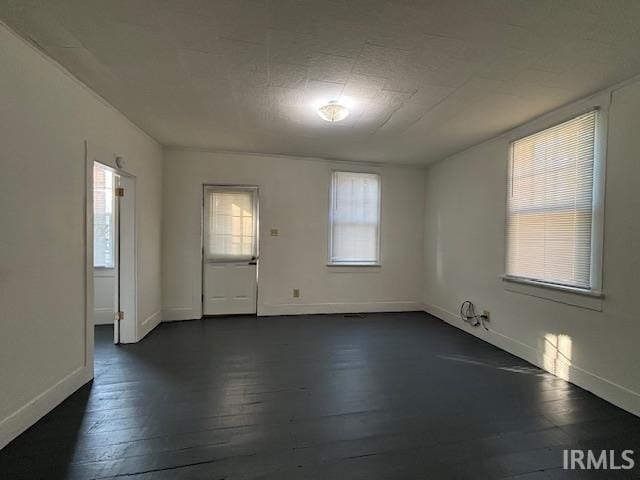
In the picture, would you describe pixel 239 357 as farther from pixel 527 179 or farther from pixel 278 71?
pixel 527 179

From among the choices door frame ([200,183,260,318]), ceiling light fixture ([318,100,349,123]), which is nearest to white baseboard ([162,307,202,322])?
door frame ([200,183,260,318])

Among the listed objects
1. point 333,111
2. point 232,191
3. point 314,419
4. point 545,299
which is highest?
point 333,111

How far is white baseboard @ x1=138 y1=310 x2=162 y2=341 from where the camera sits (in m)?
3.69

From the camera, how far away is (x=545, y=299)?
3.02 meters

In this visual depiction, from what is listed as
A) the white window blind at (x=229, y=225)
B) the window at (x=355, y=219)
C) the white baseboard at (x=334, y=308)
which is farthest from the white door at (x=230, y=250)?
the window at (x=355, y=219)

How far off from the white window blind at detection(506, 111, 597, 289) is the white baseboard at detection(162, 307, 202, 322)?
416cm

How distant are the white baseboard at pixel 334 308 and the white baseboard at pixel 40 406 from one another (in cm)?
252

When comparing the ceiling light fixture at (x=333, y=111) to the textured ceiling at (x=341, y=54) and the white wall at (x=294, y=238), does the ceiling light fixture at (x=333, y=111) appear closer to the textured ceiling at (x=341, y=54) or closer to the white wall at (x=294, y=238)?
the textured ceiling at (x=341, y=54)

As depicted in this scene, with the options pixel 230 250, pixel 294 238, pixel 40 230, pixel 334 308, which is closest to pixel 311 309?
pixel 334 308

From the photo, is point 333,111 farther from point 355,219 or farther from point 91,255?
point 355,219

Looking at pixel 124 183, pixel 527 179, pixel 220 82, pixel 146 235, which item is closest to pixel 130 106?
pixel 124 183

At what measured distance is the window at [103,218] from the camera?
425 cm

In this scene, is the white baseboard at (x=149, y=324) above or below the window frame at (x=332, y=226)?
below

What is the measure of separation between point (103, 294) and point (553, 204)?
5.42 meters
